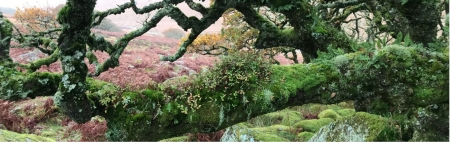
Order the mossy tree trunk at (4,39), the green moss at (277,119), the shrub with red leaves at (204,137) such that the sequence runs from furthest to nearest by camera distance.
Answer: the green moss at (277,119), the shrub with red leaves at (204,137), the mossy tree trunk at (4,39)

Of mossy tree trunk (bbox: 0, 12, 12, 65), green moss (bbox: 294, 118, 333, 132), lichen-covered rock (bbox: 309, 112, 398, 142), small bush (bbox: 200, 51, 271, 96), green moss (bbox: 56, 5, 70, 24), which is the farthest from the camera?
green moss (bbox: 294, 118, 333, 132)

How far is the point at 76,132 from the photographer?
8609mm

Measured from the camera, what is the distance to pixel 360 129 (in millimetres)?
4844

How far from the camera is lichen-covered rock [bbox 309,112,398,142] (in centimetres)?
450

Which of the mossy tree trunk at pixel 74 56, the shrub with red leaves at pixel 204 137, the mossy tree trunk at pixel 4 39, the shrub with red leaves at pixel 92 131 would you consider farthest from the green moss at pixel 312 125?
the mossy tree trunk at pixel 4 39

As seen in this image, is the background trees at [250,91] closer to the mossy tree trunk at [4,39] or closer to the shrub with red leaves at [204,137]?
the mossy tree trunk at [4,39]

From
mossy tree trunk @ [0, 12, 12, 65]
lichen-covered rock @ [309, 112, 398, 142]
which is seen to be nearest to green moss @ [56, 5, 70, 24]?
mossy tree trunk @ [0, 12, 12, 65]

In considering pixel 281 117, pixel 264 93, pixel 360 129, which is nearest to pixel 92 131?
pixel 281 117

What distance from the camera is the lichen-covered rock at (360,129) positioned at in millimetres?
4500

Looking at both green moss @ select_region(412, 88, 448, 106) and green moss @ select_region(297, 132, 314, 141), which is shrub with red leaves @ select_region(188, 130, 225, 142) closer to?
green moss @ select_region(297, 132, 314, 141)

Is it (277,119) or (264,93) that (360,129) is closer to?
(264,93)

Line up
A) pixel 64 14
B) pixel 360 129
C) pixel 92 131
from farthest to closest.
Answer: pixel 92 131
pixel 360 129
pixel 64 14

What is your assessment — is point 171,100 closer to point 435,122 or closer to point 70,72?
point 70,72

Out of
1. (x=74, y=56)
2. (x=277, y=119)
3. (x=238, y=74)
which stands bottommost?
(x=277, y=119)
